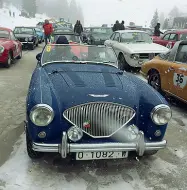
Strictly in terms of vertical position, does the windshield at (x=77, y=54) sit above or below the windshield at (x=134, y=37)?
above

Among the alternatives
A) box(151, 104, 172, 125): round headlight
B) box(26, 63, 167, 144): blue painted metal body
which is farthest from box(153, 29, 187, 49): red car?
box(151, 104, 172, 125): round headlight

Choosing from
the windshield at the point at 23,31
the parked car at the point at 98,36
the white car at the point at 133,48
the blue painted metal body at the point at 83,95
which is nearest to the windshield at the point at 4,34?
the white car at the point at 133,48

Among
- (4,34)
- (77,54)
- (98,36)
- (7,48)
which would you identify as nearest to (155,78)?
(77,54)

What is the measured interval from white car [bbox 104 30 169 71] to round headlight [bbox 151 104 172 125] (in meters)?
5.92

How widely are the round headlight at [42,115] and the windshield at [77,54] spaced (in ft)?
6.57

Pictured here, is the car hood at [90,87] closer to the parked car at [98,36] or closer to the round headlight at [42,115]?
the round headlight at [42,115]

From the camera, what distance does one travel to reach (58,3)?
17550 centimetres

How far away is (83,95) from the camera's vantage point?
3854 millimetres

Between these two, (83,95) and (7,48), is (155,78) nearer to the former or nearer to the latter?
(83,95)

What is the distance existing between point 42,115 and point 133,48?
770 centimetres

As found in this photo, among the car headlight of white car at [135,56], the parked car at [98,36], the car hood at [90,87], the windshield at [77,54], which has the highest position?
the windshield at [77,54]

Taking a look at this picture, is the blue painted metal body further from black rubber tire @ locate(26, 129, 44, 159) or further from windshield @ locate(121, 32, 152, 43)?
windshield @ locate(121, 32, 152, 43)

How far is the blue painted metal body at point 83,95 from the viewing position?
372 cm

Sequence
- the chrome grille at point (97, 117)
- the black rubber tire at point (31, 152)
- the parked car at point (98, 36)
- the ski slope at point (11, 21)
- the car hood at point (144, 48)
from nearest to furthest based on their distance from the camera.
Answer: the chrome grille at point (97, 117)
the black rubber tire at point (31, 152)
the car hood at point (144, 48)
the parked car at point (98, 36)
the ski slope at point (11, 21)
